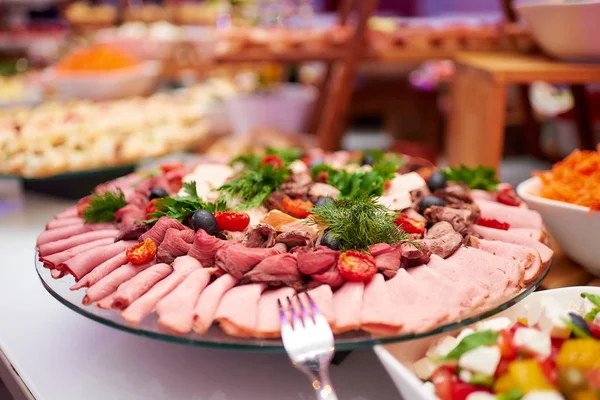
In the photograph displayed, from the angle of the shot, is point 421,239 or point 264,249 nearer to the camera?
point 264,249

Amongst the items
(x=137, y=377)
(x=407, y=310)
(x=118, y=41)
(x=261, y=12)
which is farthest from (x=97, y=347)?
(x=261, y=12)

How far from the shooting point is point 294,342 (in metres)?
0.79

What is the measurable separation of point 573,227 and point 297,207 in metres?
0.58

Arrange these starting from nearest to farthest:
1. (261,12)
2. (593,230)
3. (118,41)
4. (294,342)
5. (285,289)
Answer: (294,342) → (285,289) → (593,230) → (118,41) → (261,12)

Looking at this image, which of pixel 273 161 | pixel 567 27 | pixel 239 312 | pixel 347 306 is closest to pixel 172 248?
pixel 239 312

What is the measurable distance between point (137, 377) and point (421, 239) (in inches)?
22.6

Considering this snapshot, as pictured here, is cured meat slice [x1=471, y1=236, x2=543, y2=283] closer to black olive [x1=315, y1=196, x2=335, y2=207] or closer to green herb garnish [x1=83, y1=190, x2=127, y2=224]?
black olive [x1=315, y1=196, x2=335, y2=207]

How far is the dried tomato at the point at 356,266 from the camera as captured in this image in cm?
92

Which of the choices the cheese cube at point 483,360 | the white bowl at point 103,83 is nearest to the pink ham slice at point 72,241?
the cheese cube at point 483,360

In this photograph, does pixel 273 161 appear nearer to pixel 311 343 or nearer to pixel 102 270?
pixel 102 270

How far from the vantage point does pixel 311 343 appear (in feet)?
2.58

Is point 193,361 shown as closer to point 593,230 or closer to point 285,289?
point 285,289

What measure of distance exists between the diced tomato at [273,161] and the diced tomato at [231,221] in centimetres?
27

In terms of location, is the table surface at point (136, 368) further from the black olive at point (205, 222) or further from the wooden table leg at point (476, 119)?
the wooden table leg at point (476, 119)
